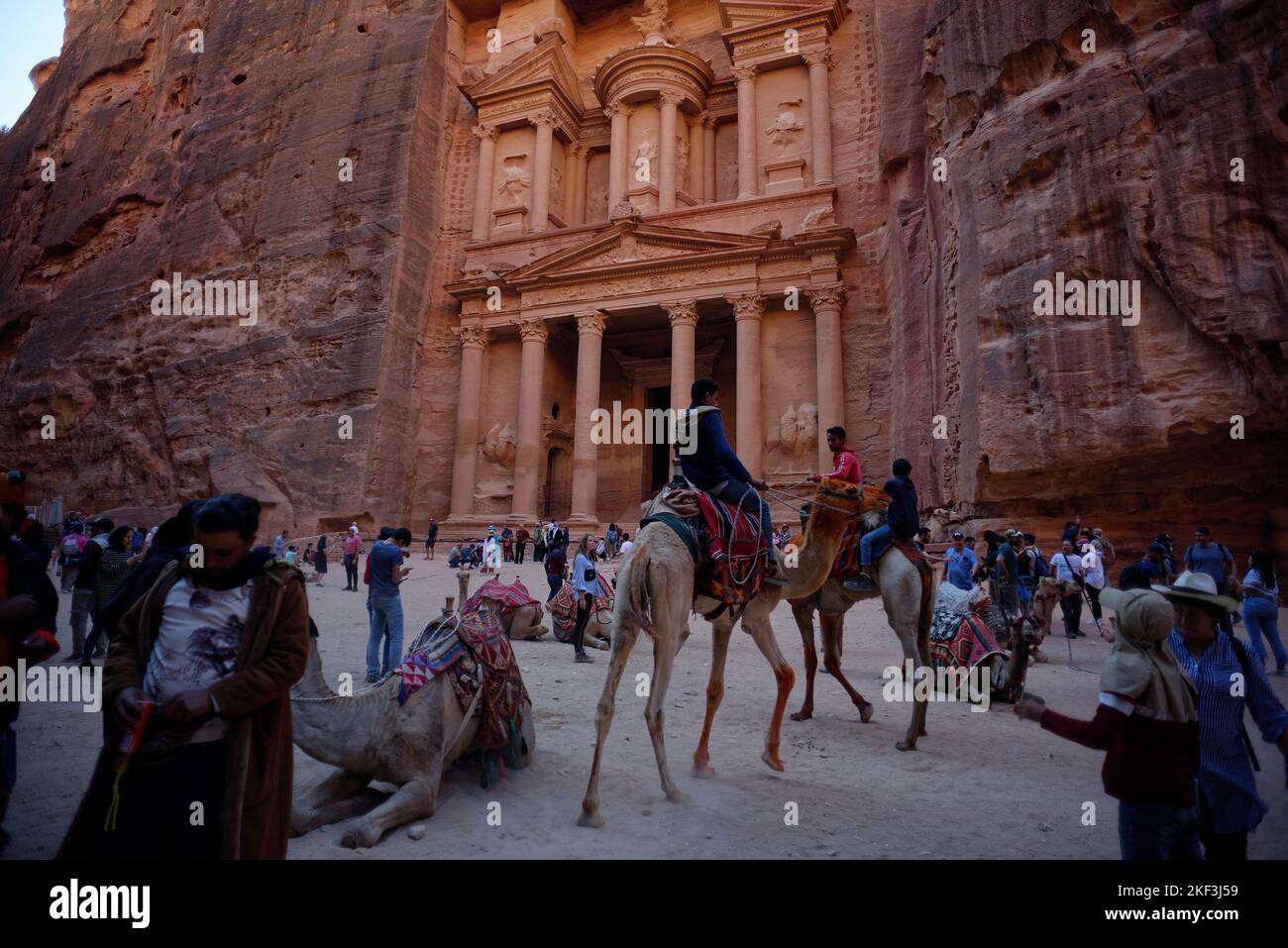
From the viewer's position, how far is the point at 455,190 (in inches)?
1212

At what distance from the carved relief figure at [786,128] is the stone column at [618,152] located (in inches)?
247

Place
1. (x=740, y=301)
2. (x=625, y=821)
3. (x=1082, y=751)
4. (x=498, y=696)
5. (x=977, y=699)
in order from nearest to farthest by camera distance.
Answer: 1. (x=625, y=821)
2. (x=498, y=696)
3. (x=1082, y=751)
4. (x=977, y=699)
5. (x=740, y=301)

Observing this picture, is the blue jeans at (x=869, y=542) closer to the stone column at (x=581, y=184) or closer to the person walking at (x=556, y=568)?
the person walking at (x=556, y=568)

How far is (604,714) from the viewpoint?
164 inches

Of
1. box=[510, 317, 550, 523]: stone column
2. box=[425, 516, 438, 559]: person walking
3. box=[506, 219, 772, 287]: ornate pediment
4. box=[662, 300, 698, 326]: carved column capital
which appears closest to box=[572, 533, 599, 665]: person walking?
box=[425, 516, 438, 559]: person walking

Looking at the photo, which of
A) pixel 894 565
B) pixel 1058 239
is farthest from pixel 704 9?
pixel 894 565

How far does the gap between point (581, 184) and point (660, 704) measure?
31.5 metres

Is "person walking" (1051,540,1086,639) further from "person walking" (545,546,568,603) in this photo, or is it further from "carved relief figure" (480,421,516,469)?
"carved relief figure" (480,421,516,469)

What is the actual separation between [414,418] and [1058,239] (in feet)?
73.6

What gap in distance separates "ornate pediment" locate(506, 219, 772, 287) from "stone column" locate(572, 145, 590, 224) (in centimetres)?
588

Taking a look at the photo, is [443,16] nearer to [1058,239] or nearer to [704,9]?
[704,9]

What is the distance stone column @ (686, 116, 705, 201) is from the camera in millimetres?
29594

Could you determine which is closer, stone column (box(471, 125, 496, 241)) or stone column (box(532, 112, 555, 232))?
stone column (box(532, 112, 555, 232))
